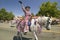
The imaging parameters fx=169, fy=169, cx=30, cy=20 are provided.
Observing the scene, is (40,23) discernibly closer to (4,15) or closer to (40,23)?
(40,23)

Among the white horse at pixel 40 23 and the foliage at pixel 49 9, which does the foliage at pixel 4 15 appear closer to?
the foliage at pixel 49 9

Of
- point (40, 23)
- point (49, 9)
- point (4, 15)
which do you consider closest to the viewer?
point (40, 23)

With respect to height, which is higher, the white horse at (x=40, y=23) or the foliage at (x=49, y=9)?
the foliage at (x=49, y=9)

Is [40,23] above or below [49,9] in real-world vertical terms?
below

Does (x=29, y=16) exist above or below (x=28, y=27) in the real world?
above

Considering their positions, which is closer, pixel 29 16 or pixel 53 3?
pixel 29 16

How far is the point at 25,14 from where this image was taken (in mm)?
7105

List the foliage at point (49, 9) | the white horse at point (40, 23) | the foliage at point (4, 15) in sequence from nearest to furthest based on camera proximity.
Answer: the white horse at point (40, 23) < the foliage at point (49, 9) < the foliage at point (4, 15)

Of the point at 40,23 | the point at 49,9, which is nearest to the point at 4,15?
the point at 49,9

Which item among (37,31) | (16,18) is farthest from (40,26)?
(16,18)

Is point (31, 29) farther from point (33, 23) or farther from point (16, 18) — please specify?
point (16, 18)

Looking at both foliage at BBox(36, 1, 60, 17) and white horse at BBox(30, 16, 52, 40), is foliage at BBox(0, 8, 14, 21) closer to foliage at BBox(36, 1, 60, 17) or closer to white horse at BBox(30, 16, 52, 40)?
foliage at BBox(36, 1, 60, 17)

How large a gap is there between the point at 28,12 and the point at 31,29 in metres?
0.81

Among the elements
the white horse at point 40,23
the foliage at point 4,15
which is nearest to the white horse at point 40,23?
the white horse at point 40,23
